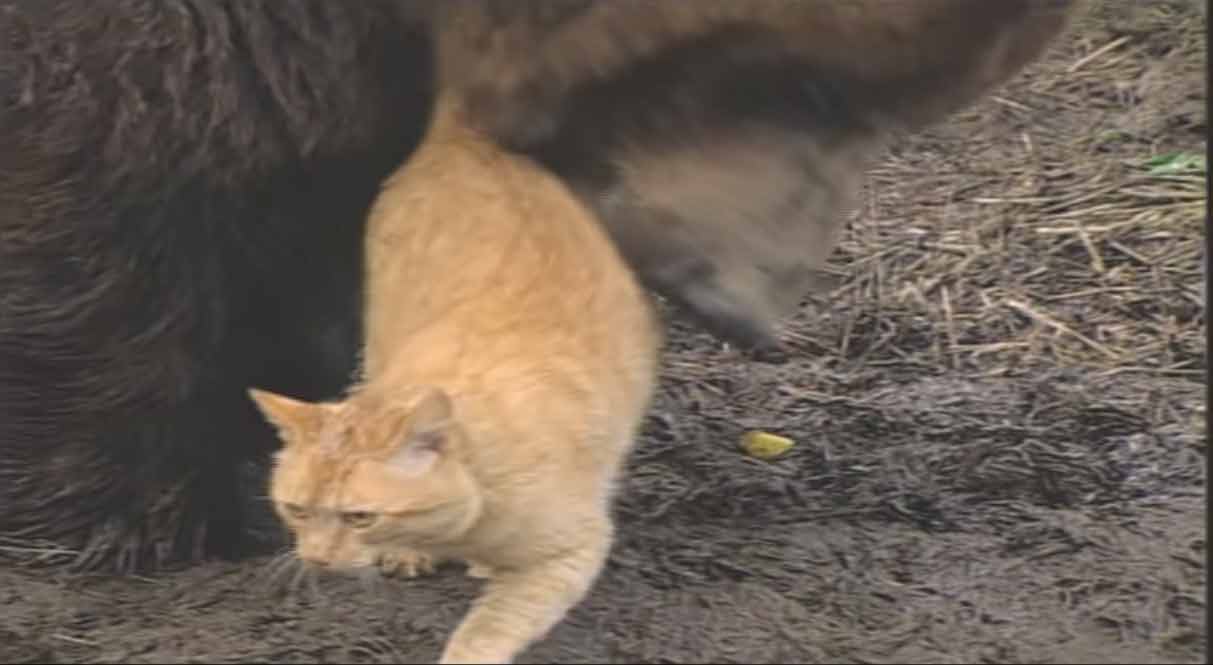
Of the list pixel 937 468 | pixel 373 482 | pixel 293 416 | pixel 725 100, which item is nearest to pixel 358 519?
pixel 373 482

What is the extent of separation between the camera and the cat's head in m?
2.72

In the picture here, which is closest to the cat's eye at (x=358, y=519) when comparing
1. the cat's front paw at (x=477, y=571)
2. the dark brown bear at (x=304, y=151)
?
the cat's front paw at (x=477, y=571)

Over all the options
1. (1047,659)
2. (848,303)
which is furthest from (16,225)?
(848,303)

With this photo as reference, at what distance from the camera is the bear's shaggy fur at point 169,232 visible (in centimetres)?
335

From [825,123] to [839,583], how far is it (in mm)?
662

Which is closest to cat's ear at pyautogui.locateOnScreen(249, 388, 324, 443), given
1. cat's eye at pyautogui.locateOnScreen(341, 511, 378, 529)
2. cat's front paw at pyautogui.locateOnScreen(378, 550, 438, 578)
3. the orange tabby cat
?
the orange tabby cat

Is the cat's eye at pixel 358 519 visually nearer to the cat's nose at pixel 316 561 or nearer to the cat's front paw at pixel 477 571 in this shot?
the cat's nose at pixel 316 561

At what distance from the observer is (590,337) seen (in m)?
3.14

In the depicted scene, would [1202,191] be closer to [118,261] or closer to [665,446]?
[665,446]

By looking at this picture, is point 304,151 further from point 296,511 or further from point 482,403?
point 296,511

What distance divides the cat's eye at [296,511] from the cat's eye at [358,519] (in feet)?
0.17

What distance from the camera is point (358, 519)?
272cm

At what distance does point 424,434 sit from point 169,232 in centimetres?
84

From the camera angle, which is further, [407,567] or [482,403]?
[407,567]
